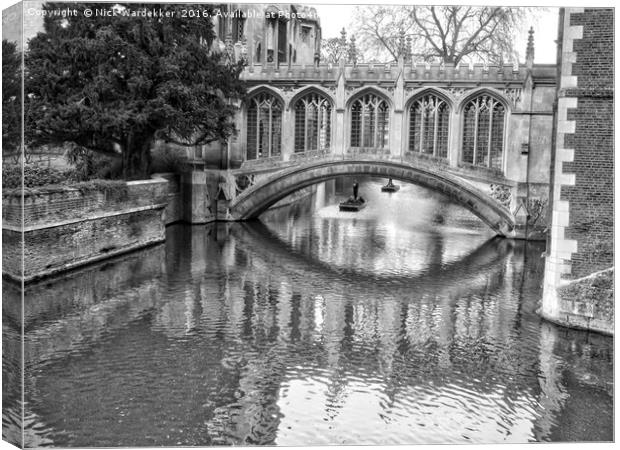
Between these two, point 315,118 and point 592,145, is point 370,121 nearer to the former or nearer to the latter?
point 315,118

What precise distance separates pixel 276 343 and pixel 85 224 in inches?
289

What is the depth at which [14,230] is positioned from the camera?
954 cm

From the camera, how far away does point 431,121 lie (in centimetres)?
2516

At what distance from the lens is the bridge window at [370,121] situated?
25.4 metres

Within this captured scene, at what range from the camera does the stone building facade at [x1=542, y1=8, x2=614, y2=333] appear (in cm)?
1123

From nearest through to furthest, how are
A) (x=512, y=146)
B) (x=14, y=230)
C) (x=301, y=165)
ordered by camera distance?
(x=14, y=230) < (x=512, y=146) < (x=301, y=165)

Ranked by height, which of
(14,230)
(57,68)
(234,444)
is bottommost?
(234,444)

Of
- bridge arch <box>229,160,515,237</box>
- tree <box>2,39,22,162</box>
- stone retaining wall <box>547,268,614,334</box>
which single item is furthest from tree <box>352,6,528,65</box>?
bridge arch <box>229,160,515,237</box>

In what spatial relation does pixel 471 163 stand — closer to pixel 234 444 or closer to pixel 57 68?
pixel 57 68

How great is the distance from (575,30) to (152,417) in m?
7.58

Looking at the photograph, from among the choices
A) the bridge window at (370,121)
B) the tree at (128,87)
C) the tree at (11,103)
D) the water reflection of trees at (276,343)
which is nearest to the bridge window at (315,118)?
the bridge window at (370,121)

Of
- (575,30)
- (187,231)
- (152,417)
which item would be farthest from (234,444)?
(187,231)

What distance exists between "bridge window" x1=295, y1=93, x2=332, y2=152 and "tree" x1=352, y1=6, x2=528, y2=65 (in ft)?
26.9

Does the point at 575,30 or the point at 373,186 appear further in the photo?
the point at 373,186
